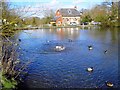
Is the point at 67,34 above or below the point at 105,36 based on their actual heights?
below

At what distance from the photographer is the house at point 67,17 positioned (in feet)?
189

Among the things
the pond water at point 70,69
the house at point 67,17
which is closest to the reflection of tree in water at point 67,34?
the pond water at point 70,69

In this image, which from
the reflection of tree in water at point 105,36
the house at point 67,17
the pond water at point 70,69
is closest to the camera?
the pond water at point 70,69

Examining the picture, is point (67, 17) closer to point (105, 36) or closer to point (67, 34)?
point (67, 34)

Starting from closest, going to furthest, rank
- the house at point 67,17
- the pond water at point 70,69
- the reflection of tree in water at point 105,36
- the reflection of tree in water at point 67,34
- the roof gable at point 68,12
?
1. the pond water at point 70,69
2. the reflection of tree in water at point 105,36
3. the reflection of tree in water at point 67,34
4. the house at point 67,17
5. the roof gable at point 68,12

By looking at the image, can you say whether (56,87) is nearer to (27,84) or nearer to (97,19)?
(27,84)

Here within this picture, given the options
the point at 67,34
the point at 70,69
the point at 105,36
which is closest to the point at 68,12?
the point at 67,34

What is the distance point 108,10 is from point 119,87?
3906cm

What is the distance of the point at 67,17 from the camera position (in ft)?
193

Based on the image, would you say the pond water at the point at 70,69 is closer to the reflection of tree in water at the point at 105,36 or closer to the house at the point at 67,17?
the reflection of tree in water at the point at 105,36

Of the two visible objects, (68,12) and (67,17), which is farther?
(68,12)

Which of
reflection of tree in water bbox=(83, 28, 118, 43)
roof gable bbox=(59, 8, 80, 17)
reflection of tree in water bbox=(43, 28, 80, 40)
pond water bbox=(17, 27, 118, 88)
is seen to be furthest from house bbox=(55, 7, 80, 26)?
pond water bbox=(17, 27, 118, 88)

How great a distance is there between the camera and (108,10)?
158ft

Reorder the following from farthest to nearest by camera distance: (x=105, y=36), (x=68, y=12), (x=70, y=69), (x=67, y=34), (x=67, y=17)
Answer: (x=68, y=12), (x=67, y=17), (x=67, y=34), (x=105, y=36), (x=70, y=69)
